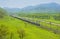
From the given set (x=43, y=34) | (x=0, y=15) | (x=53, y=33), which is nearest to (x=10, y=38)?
(x=43, y=34)

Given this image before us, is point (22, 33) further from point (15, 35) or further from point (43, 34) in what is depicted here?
point (43, 34)

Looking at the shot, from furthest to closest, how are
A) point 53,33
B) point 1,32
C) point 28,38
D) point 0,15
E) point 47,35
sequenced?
point 0,15 < point 53,33 < point 47,35 < point 28,38 < point 1,32

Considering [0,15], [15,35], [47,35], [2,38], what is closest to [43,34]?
[47,35]

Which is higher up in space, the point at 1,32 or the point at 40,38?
the point at 1,32

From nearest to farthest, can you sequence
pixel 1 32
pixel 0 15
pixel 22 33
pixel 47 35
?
pixel 1 32, pixel 22 33, pixel 47 35, pixel 0 15

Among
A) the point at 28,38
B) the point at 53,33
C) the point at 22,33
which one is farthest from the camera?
the point at 53,33

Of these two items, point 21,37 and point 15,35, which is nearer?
point 21,37

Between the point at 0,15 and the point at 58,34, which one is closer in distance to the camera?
the point at 58,34

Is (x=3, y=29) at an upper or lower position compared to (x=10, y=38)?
upper

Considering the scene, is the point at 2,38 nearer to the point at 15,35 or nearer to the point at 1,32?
the point at 1,32
